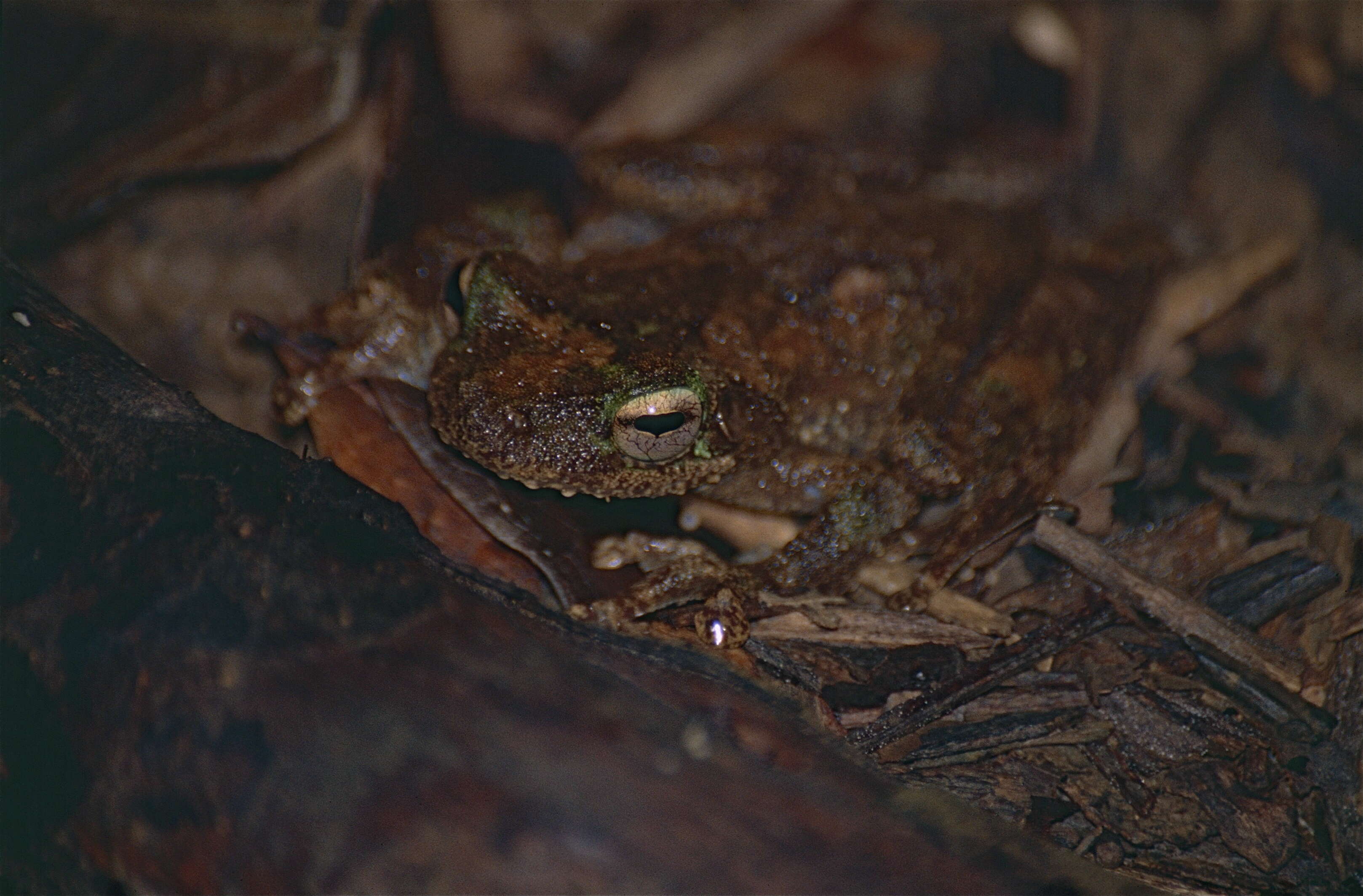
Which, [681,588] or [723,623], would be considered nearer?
[723,623]

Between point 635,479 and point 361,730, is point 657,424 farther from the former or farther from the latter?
point 361,730

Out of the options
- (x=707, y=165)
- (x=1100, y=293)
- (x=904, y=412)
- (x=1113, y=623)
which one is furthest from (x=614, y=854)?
(x=1100, y=293)

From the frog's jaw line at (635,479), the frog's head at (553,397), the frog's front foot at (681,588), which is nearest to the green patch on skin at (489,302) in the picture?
the frog's head at (553,397)

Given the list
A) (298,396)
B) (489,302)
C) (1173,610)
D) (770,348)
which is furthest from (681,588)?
(1173,610)

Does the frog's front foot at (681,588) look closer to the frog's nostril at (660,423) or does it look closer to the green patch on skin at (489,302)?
the frog's nostril at (660,423)

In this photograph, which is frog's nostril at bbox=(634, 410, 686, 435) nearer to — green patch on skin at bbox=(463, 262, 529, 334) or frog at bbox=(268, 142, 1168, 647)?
frog at bbox=(268, 142, 1168, 647)

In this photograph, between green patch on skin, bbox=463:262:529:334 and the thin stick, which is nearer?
the thin stick

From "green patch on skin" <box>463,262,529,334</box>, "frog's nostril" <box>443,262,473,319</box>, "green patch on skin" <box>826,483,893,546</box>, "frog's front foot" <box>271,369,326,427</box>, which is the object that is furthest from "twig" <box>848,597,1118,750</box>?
"frog's front foot" <box>271,369,326,427</box>
